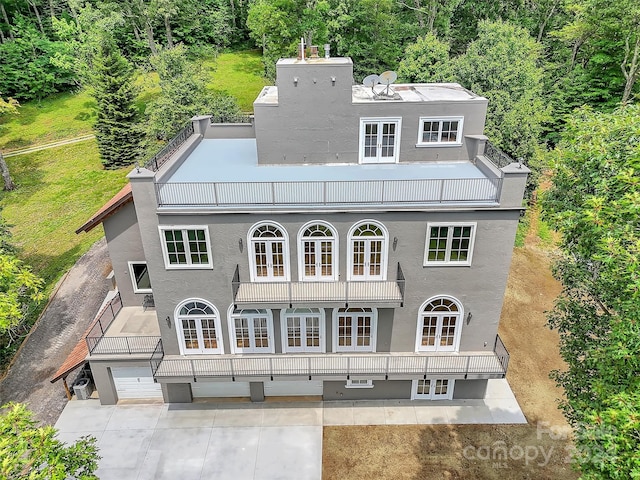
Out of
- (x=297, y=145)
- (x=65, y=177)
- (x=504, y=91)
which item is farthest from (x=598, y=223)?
(x=65, y=177)

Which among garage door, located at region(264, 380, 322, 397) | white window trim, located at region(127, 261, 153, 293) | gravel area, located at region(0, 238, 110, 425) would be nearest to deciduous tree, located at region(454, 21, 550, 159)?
garage door, located at region(264, 380, 322, 397)

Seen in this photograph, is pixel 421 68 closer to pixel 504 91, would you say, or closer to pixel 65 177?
pixel 504 91

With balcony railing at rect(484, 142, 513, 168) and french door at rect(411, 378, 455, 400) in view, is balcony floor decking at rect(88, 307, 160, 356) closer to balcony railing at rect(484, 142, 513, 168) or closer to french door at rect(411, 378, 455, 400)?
french door at rect(411, 378, 455, 400)

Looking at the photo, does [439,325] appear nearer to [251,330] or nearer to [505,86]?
[251,330]

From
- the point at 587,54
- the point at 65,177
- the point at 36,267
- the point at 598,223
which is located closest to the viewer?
the point at 598,223

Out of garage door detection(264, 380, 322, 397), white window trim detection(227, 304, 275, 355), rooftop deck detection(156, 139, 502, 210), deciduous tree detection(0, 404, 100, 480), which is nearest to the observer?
deciduous tree detection(0, 404, 100, 480)

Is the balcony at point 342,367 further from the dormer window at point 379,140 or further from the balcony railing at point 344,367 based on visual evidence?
the dormer window at point 379,140
